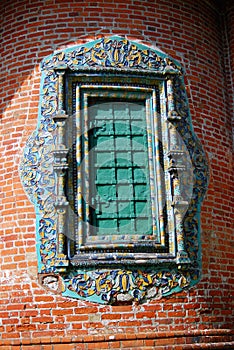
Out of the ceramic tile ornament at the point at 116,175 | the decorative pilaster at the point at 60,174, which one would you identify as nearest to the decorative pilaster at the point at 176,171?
the ceramic tile ornament at the point at 116,175

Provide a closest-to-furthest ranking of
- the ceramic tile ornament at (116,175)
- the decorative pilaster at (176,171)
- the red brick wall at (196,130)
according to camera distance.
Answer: the red brick wall at (196,130)
the ceramic tile ornament at (116,175)
the decorative pilaster at (176,171)

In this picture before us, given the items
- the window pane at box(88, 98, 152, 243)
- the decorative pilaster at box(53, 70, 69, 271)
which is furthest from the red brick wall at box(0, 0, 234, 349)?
the window pane at box(88, 98, 152, 243)

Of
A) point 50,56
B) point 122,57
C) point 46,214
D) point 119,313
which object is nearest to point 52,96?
point 50,56

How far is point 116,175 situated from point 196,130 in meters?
1.23

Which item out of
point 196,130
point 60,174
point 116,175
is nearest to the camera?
point 60,174

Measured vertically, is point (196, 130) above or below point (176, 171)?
above

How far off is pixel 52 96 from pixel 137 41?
1281 mm

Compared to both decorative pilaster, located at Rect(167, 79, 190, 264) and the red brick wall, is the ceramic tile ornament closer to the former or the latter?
decorative pilaster, located at Rect(167, 79, 190, 264)

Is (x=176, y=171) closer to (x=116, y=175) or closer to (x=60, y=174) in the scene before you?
(x=116, y=175)

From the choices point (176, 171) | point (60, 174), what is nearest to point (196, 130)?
point (176, 171)

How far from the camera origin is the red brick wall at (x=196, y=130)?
5766 millimetres

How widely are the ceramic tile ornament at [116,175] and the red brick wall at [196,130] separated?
142mm

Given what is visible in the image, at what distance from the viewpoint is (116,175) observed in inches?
249

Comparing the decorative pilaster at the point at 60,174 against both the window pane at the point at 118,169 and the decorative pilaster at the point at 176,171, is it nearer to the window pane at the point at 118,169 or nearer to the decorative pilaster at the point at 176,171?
the window pane at the point at 118,169
